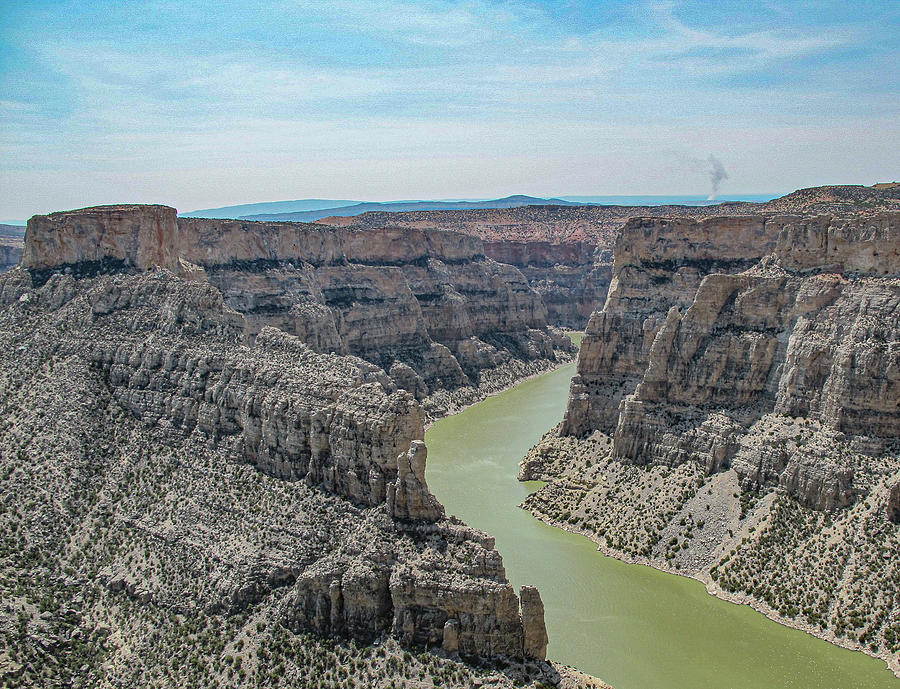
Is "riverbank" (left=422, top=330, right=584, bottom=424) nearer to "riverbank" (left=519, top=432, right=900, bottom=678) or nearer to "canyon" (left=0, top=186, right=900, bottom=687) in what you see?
"canyon" (left=0, top=186, right=900, bottom=687)

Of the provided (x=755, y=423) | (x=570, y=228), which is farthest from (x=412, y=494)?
(x=570, y=228)

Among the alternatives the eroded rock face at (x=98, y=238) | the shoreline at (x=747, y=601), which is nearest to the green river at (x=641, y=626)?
the shoreline at (x=747, y=601)

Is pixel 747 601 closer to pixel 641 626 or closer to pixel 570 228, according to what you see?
pixel 641 626

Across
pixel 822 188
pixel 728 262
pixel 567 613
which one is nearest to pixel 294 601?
pixel 567 613

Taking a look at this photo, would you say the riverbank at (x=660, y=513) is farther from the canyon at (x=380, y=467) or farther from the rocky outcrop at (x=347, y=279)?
the rocky outcrop at (x=347, y=279)

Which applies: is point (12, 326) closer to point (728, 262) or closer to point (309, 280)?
point (309, 280)

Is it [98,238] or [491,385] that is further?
[491,385]
